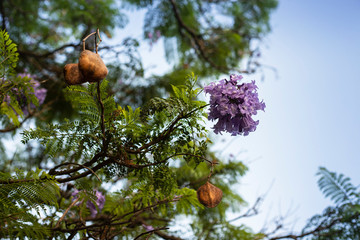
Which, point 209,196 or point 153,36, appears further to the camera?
point 153,36

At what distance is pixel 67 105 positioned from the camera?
246cm

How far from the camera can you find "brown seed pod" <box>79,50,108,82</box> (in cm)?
80

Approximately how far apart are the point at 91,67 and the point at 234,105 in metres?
0.37

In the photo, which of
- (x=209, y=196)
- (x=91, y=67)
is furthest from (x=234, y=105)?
(x=91, y=67)

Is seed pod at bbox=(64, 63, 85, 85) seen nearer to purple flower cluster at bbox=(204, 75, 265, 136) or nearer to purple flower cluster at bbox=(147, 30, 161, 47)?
purple flower cluster at bbox=(204, 75, 265, 136)

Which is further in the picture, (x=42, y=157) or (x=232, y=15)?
(x=232, y=15)

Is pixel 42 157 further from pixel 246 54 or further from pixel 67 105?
pixel 246 54

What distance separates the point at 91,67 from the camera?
2.61 feet

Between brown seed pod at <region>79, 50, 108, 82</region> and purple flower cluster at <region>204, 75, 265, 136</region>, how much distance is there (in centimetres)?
29

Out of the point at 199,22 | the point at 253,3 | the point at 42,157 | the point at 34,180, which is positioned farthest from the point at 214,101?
the point at 253,3

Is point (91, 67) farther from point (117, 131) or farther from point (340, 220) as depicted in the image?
point (340, 220)

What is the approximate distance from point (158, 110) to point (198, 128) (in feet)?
0.39

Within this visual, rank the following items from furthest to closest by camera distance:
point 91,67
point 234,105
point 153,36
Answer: point 153,36 < point 234,105 < point 91,67

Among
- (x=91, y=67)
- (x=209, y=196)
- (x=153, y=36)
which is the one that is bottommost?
(x=209, y=196)
